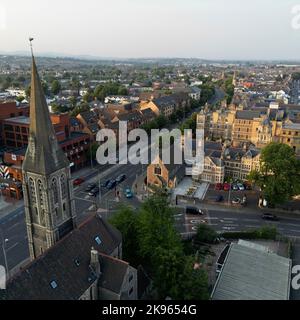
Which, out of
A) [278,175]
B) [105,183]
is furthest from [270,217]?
[105,183]

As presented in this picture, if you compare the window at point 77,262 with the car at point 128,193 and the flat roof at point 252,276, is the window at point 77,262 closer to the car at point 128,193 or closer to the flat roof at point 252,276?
the flat roof at point 252,276

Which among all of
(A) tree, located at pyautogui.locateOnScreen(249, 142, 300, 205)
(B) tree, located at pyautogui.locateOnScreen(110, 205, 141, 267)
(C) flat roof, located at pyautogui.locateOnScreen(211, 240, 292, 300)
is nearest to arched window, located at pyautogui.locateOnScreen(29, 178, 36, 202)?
(B) tree, located at pyautogui.locateOnScreen(110, 205, 141, 267)

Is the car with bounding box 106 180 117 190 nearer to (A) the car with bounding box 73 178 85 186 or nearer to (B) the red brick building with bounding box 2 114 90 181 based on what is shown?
(A) the car with bounding box 73 178 85 186

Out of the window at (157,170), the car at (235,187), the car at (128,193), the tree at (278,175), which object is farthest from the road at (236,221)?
the window at (157,170)

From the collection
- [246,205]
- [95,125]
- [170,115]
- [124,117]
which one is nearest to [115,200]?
[246,205]

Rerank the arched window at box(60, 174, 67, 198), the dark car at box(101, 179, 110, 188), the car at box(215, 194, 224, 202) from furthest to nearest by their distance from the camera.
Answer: the dark car at box(101, 179, 110, 188)
the car at box(215, 194, 224, 202)
the arched window at box(60, 174, 67, 198)

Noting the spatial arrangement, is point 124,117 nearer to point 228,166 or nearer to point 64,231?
point 228,166
